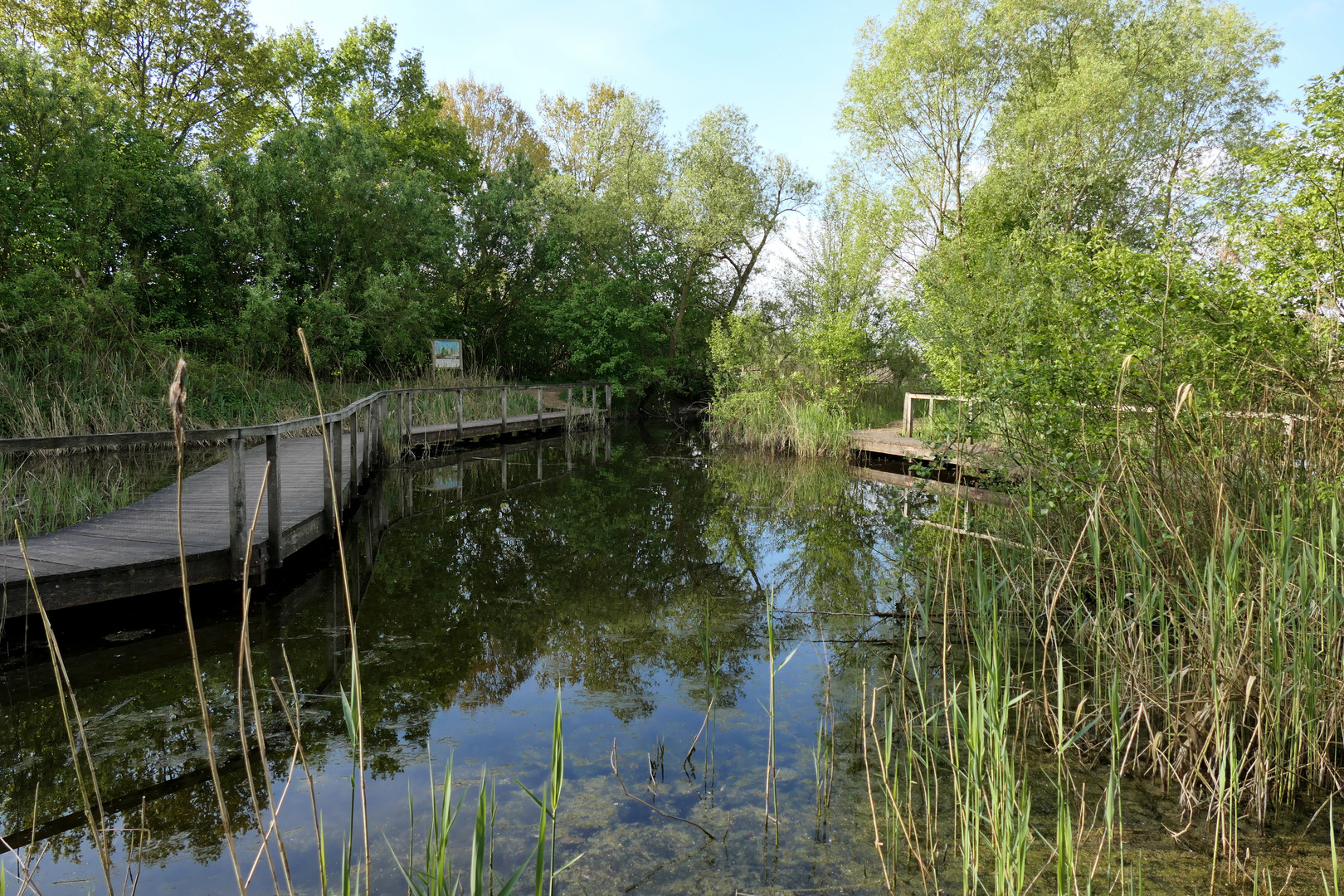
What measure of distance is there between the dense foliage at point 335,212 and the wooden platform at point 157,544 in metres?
5.36

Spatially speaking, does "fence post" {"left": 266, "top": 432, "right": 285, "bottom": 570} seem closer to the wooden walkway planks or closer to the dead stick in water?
the dead stick in water

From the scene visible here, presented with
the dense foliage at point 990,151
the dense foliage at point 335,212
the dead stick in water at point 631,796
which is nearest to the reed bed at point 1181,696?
the dead stick in water at point 631,796

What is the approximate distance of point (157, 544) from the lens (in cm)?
519

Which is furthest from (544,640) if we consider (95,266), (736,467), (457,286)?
(457,286)

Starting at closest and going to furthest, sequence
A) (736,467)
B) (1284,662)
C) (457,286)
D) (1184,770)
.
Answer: (1284,662) < (1184,770) < (736,467) < (457,286)

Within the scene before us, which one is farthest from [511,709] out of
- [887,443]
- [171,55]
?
[171,55]

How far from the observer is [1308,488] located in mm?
2947

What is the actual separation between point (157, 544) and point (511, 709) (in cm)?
300

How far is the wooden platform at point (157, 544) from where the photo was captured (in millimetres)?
4441

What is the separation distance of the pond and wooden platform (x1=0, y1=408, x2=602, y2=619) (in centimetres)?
26

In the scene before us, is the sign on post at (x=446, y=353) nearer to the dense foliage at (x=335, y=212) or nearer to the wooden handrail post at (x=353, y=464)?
the dense foliage at (x=335, y=212)

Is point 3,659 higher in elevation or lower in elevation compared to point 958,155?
lower

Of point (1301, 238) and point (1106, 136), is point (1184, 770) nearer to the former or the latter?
point (1301, 238)

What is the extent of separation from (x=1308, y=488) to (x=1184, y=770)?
1.13 m
